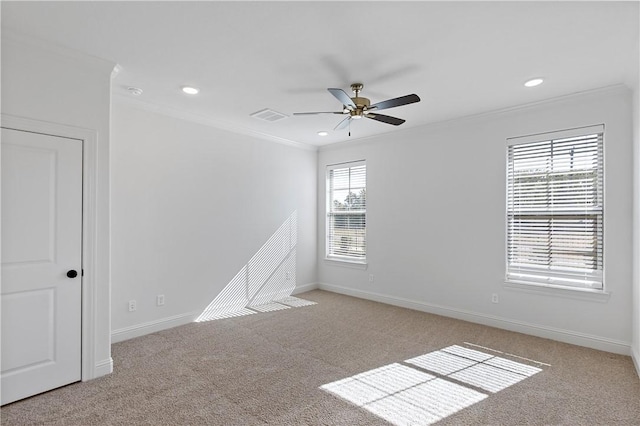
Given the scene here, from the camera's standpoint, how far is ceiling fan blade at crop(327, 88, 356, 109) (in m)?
2.81

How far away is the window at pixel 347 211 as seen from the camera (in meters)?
5.86

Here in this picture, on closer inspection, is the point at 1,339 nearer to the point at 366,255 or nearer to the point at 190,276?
→ the point at 190,276

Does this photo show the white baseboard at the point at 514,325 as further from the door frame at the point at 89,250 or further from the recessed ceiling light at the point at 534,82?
the door frame at the point at 89,250

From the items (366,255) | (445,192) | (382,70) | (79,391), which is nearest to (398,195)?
(445,192)

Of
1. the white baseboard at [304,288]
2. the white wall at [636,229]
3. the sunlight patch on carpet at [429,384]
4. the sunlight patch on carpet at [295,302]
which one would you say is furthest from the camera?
the white baseboard at [304,288]

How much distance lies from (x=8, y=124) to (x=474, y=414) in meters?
3.95

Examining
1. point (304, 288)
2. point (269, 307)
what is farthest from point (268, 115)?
point (304, 288)

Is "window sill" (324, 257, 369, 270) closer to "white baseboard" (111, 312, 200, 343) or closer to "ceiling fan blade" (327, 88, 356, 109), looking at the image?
"white baseboard" (111, 312, 200, 343)

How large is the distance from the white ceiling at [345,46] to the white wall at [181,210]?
1.90ft

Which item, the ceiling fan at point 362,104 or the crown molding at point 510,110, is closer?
the ceiling fan at point 362,104

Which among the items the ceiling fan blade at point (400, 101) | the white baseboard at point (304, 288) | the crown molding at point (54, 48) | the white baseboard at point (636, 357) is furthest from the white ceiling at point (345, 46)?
the white baseboard at point (304, 288)

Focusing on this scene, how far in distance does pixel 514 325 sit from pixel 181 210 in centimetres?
440

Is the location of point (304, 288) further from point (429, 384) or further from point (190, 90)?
point (190, 90)

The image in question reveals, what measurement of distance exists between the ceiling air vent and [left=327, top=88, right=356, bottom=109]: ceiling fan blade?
1357 mm
